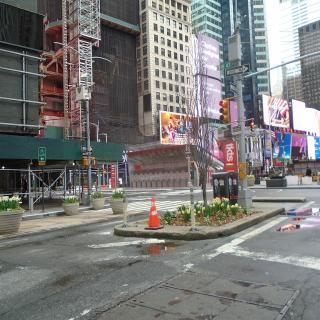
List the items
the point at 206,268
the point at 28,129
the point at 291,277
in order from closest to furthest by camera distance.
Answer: the point at 291,277 → the point at 206,268 → the point at 28,129

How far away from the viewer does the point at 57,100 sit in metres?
Result: 94.5

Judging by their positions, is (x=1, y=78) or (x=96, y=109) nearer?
(x=1, y=78)

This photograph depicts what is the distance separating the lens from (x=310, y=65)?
3905 inches

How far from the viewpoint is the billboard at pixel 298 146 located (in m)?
104

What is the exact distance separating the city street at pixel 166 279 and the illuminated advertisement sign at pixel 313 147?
106335 mm

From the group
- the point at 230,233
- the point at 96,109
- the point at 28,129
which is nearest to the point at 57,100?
the point at 96,109

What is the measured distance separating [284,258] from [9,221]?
9.31 metres

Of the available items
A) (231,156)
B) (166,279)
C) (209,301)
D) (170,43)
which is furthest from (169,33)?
(209,301)

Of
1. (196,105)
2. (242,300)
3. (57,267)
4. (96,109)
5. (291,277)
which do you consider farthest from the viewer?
(96,109)

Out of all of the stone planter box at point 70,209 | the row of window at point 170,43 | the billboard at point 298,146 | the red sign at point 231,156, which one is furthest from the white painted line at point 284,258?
the row of window at point 170,43

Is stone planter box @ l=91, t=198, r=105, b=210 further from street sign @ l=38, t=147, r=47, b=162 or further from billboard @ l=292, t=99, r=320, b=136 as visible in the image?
billboard @ l=292, t=99, r=320, b=136

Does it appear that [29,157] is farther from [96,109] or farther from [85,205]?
[96,109]

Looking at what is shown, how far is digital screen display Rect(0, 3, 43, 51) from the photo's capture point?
23.9 metres

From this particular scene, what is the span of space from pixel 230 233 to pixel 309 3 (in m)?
21.6
